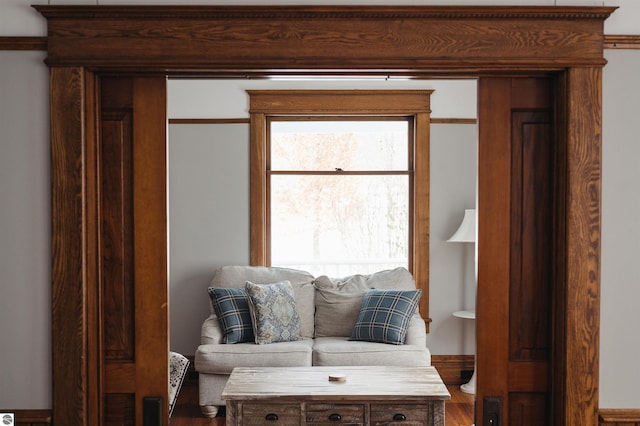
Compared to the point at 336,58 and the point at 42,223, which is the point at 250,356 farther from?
the point at 336,58

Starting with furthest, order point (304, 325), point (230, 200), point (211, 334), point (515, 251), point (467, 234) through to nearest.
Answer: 1. point (230, 200)
2. point (467, 234)
3. point (304, 325)
4. point (211, 334)
5. point (515, 251)

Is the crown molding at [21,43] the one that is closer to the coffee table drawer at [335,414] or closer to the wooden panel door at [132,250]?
the wooden panel door at [132,250]

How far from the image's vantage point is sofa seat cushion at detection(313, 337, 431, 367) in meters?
4.90

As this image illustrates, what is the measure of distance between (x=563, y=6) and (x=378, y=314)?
9.97ft

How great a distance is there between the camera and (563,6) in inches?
101

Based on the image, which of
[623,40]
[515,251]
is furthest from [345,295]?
[623,40]

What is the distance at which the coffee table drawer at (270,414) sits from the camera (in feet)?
12.4

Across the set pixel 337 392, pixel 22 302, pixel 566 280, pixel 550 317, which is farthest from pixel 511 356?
pixel 22 302

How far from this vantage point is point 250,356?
492 cm

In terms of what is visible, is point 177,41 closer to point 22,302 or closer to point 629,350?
point 22,302

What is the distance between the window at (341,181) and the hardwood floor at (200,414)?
777 millimetres

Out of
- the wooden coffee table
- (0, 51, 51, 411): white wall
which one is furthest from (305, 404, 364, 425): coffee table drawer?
(0, 51, 51, 411): white wall

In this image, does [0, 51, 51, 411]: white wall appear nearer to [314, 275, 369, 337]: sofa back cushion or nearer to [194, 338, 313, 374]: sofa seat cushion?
[194, 338, 313, 374]: sofa seat cushion

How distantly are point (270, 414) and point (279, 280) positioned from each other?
182 cm
